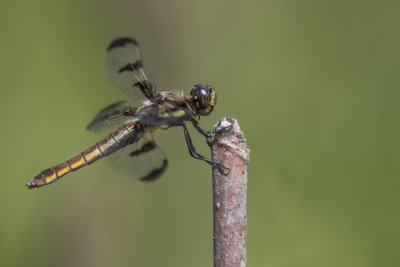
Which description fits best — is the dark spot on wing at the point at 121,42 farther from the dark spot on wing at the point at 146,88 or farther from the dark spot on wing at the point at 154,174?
the dark spot on wing at the point at 154,174

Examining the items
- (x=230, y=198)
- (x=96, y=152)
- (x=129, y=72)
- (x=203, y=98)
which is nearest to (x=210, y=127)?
(x=203, y=98)

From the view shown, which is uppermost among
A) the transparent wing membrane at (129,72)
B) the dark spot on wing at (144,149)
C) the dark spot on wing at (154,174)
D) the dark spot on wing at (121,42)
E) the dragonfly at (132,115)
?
the dark spot on wing at (121,42)

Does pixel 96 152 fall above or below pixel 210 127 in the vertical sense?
below

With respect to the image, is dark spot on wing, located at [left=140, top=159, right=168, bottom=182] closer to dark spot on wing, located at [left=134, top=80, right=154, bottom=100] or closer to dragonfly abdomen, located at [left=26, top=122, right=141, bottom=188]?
dragonfly abdomen, located at [left=26, top=122, right=141, bottom=188]

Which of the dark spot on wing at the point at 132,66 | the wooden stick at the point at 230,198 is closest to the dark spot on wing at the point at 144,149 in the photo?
the dark spot on wing at the point at 132,66

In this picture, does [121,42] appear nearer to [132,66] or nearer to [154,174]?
[132,66]

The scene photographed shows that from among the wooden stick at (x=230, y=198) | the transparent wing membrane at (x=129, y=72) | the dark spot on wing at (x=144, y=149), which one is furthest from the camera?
the transparent wing membrane at (x=129, y=72)
